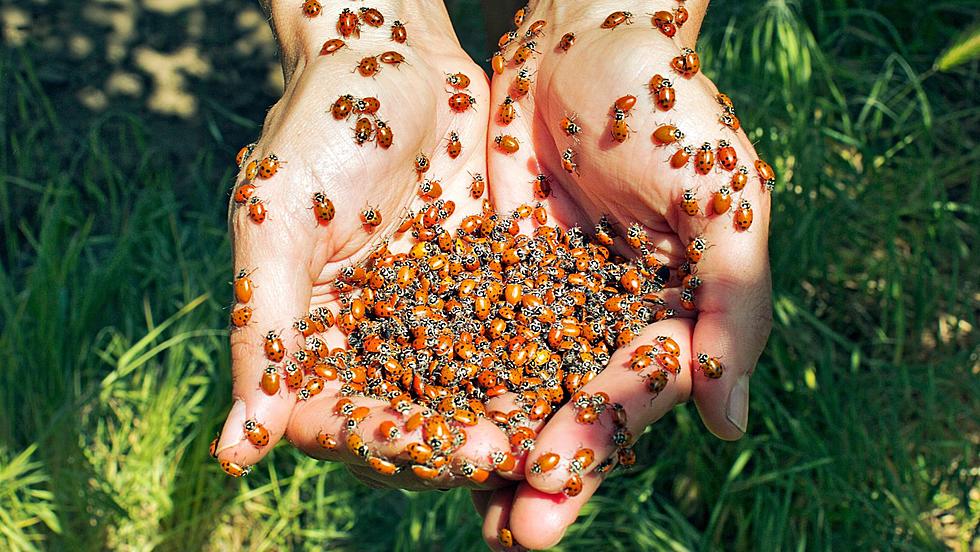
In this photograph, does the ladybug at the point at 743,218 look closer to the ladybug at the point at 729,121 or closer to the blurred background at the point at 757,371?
the ladybug at the point at 729,121

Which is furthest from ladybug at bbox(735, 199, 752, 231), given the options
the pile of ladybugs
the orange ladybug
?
the orange ladybug

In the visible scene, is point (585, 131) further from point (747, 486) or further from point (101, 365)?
point (101, 365)

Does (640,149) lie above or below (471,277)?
above

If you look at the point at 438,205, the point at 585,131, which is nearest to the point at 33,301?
the point at 438,205

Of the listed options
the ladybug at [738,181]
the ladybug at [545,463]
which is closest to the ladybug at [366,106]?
the ladybug at [738,181]

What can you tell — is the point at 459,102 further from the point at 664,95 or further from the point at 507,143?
the point at 664,95

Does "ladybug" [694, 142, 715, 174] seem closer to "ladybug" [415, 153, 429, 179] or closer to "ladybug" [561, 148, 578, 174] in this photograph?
"ladybug" [561, 148, 578, 174]
